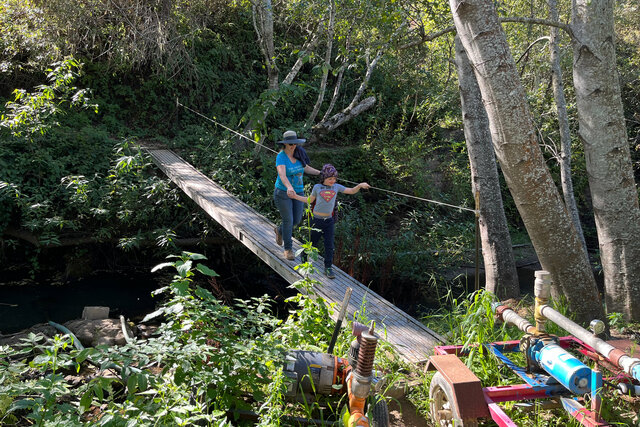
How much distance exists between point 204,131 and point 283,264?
6441mm

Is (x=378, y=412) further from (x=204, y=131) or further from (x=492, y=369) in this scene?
(x=204, y=131)

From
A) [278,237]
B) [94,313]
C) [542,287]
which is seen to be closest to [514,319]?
[542,287]

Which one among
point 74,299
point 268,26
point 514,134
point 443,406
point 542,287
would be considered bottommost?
point 74,299

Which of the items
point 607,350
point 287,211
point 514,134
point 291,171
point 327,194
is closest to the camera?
point 607,350

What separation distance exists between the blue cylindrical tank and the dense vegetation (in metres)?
2.31

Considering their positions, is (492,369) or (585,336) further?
(492,369)

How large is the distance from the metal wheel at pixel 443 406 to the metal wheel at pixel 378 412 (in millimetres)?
293

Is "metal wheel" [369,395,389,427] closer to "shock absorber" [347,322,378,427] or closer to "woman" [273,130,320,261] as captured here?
"shock absorber" [347,322,378,427]

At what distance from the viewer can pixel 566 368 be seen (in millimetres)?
2381

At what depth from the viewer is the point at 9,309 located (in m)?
6.73

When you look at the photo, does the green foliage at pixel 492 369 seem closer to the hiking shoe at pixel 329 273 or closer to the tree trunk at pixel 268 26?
the hiking shoe at pixel 329 273

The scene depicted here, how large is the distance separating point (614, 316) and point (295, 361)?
2.59 meters

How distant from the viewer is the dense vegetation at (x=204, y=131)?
7867 mm

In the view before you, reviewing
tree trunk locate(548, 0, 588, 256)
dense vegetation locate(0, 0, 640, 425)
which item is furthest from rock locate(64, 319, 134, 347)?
tree trunk locate(548, 0, 588, 256)
